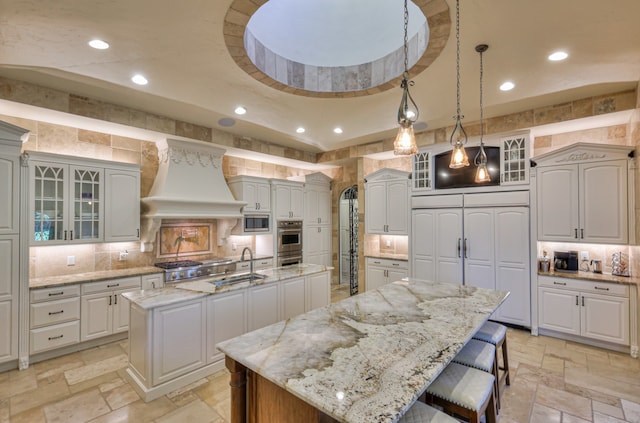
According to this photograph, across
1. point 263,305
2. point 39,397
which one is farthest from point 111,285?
point 263,305

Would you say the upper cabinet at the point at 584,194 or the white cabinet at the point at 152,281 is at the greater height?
the upper cabinet at the point at 584,194

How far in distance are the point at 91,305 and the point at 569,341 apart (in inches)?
235

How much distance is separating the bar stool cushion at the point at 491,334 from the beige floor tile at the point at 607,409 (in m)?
0.85

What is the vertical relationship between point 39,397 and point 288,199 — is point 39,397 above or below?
below

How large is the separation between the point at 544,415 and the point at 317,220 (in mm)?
4826

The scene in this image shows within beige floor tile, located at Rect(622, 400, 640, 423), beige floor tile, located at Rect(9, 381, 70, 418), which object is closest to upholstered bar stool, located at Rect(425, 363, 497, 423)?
beige floor tile, located at Rect(622, 400, 640, 423)

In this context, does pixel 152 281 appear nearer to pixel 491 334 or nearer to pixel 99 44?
pixel 99 44

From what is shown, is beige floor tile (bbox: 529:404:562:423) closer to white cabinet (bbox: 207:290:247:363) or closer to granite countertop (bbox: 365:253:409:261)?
white cabinet (bbox: 207:290:247:363)

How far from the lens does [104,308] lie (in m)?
3.72

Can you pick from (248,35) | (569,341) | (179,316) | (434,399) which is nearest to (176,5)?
(248,35)

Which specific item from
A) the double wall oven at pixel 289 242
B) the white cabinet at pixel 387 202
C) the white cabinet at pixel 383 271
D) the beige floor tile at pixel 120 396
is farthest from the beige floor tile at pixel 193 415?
the white cabinet at pixel 387 202

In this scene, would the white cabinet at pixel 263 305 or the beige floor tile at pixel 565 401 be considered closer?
the beige floor tile at pixel 565 401

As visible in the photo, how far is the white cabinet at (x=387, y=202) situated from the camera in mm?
5324

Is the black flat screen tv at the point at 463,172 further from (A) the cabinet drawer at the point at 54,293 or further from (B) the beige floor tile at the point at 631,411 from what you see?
(A) the cabinet drawer at the point at 54,293
